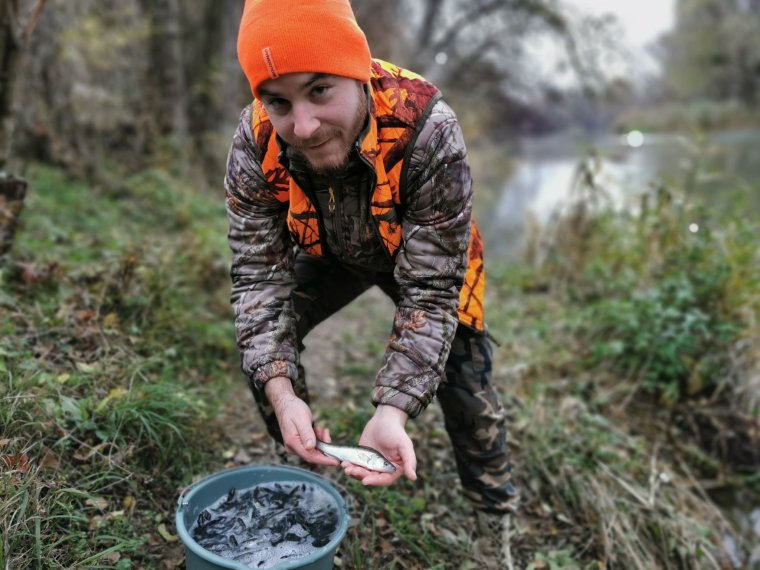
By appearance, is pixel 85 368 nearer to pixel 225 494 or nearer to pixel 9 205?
pixel 225 494

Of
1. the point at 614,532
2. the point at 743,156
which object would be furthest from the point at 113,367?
the point at 743,156

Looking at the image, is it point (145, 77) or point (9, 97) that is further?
point (145, 77)

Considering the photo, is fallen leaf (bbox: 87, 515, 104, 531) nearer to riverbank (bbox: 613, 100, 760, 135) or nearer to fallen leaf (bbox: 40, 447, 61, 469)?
fallen leaf (bbox: 40, 447, 61, 469)

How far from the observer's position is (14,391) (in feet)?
8.36

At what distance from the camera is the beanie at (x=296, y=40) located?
191 cm

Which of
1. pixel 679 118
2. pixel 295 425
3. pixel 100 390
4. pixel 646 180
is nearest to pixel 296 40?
pixel 295 425

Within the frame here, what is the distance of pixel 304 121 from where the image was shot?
196 centimetres

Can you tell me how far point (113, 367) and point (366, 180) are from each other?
1.58 metres

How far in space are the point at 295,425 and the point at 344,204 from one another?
76 centimetres

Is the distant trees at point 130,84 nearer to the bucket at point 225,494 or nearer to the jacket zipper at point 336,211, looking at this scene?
the jacket zipper at point 336,211

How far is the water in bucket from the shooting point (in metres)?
2.09

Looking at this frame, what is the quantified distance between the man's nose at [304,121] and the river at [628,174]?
14.6 ft

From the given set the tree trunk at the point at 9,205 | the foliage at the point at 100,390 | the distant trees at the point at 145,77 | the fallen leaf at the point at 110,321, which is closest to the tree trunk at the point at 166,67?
the distant trees at the point at 145,77

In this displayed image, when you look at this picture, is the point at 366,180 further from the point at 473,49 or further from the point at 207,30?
the point at 473,49
